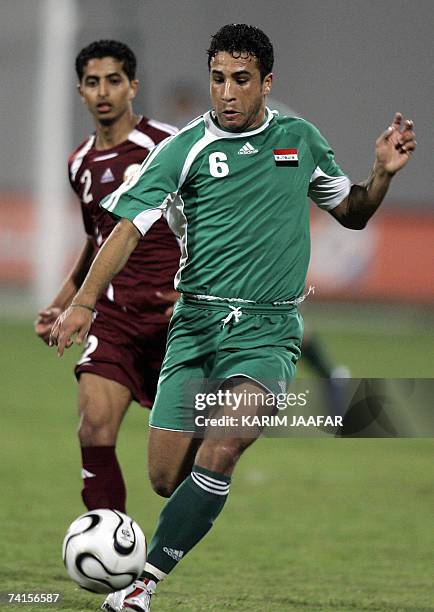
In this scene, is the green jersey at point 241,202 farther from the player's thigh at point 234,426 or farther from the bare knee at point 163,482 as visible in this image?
the bare knee at point 163,482

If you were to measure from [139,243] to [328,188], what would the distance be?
1.34m

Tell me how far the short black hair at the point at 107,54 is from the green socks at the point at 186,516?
2.47 m

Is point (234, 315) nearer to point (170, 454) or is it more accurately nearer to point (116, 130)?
point (170, 454)

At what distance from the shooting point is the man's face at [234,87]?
5.11 metres

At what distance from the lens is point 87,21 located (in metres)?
27.4

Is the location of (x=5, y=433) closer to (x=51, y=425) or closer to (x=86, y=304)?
(x=51, y=425)

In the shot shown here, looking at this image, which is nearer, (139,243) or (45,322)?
(45,322)

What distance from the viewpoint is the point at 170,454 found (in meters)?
5.34

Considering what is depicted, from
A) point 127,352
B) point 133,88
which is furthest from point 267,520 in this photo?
point 133,88

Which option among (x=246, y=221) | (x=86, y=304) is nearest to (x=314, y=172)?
(x=246, y=221)

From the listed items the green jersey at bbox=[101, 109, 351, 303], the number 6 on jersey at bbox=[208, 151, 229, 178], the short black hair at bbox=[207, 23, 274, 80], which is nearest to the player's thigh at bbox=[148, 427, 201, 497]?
the green jersey at bbox=[101, 109, 351, 303]

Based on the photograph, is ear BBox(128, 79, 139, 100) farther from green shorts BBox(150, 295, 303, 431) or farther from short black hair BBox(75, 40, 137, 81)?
green shorts BBox(150, 295, 303, 431)

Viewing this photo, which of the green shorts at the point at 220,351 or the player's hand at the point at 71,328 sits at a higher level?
the player's hand at the point at 71,328

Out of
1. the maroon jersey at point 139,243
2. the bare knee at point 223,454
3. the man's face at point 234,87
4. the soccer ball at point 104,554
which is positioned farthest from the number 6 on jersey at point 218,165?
the soccer ball at point 104,554
